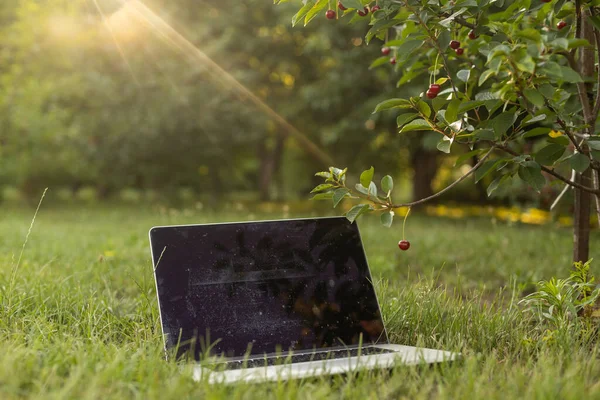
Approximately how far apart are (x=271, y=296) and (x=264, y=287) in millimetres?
49

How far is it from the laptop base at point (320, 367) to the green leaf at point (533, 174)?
2.68 ft

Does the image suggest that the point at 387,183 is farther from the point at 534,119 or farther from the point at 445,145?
the point at 534,119

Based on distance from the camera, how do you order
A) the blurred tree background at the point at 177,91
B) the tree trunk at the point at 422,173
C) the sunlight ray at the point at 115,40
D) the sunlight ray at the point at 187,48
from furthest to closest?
the tree trunk at the point at 422,173, the sunlight ray at the point at 187,48, the sunlight ray at the point at 115,40, the blurred tree background at the point at 177,91

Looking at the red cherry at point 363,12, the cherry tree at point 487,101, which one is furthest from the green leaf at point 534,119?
the red cherry at point 363,12

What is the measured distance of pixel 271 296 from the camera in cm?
255

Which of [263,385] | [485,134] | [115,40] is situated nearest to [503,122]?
[485,134]

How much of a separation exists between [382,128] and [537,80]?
9945 millimetres

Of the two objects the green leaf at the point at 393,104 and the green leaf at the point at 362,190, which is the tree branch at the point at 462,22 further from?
the green leaf at the point at 362,190

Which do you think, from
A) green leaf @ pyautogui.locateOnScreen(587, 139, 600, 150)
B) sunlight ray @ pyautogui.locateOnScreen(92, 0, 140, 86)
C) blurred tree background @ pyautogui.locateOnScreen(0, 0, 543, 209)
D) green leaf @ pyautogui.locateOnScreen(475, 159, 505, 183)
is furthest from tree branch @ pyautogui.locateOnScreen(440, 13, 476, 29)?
sunlight ray @ pyautogui.locateOnScreen(92, 0, 140, 86)

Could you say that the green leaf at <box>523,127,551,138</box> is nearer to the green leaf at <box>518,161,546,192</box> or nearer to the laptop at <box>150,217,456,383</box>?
the green leaf at <box>518,161,546,192</box>

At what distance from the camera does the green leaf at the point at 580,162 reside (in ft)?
8.23

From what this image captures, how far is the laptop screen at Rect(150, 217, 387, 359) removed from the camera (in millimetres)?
2398

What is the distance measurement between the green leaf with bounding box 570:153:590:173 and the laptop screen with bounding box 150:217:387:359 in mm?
974

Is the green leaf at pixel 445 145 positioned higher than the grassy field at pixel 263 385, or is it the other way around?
the green leaf at pixel 445 145
